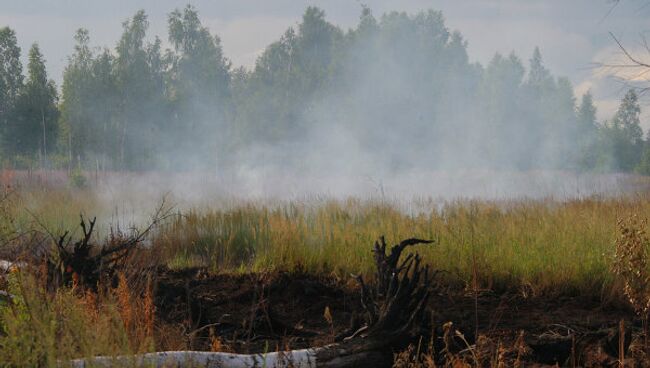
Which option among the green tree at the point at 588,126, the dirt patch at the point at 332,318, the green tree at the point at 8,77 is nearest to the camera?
the dirt patch at the point at 332,318

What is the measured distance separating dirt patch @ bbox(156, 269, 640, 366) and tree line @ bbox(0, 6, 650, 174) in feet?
66.9

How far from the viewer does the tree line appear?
2847cm

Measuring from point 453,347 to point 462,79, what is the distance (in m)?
28.9

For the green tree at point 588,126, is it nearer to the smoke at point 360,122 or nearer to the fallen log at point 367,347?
the smoke at point 360,122

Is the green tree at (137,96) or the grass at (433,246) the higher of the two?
the green tree at (137,96)

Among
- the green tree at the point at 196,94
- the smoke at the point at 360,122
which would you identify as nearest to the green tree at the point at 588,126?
the smoke at the point at 360,122

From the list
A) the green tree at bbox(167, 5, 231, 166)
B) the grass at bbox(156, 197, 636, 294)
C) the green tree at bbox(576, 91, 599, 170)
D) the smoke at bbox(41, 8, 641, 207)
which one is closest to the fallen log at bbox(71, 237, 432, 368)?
the grass at bbox(156, 197, 636, 294)

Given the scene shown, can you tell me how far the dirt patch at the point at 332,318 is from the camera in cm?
461

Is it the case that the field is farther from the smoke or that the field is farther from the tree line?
the tree line

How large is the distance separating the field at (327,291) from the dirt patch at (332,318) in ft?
0.05

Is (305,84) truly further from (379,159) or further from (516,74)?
(516,74)

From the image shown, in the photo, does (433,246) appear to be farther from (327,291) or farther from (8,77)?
(8,77)

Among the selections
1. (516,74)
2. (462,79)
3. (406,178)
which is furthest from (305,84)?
(516,74)

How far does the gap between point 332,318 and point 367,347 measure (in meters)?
1.76
